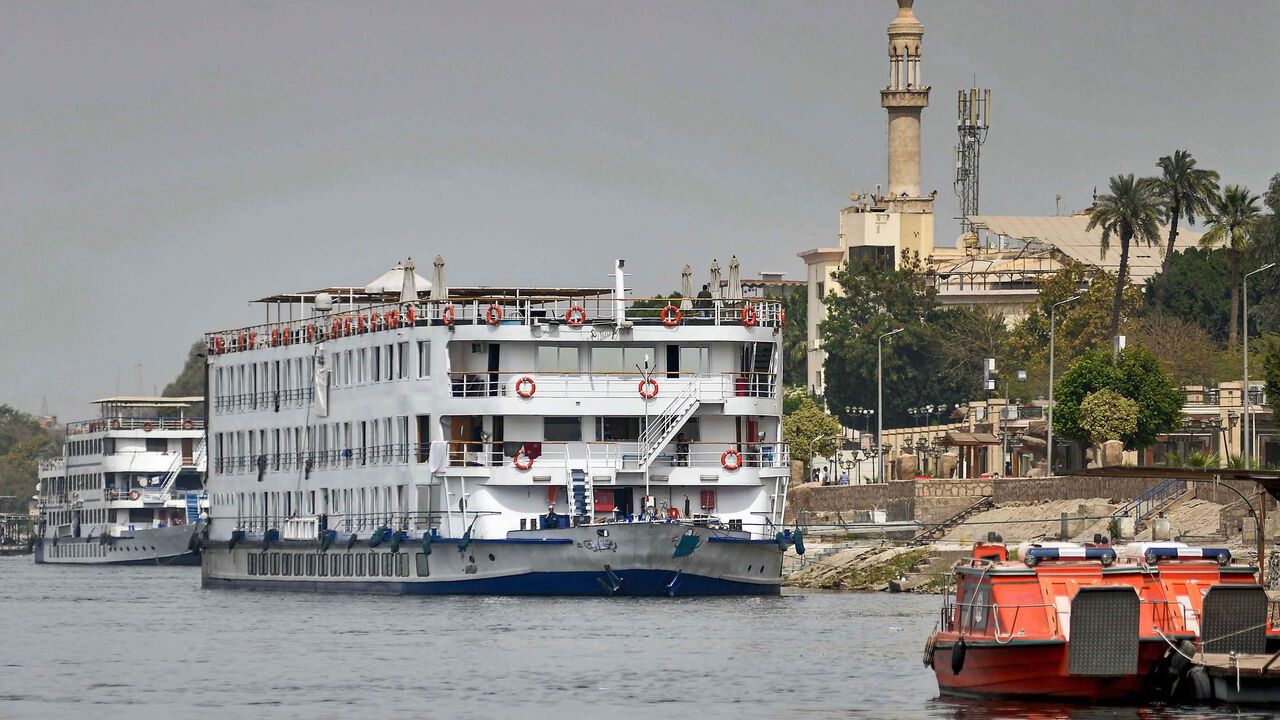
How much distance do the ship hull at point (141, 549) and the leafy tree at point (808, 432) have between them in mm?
28972

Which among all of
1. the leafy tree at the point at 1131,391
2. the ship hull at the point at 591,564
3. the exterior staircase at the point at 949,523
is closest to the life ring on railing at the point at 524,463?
the ship hull at the point at 591,564

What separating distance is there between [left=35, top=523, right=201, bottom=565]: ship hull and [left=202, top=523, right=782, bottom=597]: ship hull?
167 feet

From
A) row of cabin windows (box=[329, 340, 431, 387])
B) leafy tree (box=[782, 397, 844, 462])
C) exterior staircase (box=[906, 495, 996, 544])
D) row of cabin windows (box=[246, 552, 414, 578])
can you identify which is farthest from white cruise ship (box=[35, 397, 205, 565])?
row of cabin windows (box=[329, 340, 431, 387])

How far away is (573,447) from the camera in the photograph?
6206 centimetres

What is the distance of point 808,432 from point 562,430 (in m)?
56.8

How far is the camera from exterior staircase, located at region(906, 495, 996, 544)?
85.8 metres

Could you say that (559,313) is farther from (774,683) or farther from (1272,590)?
(774,683)

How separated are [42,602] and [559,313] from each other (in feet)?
69.3

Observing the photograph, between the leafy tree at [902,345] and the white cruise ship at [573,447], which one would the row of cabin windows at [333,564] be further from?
the leafy tree at [902,345]

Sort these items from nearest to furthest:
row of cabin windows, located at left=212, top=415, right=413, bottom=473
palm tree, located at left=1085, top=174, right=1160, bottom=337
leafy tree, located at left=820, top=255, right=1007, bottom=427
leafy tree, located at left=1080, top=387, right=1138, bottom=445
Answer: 1. row of cabin windows, located at left=212, top=415, right=413, bottom=473
2. leafy tree, located at left=1080, top=387, right=1138, bottom=445
3. palm tree, located at left=1085, top=174, right=1160, bottom=337
4. leafy tree, located at left=820, top=255, right=1007, bottom=427

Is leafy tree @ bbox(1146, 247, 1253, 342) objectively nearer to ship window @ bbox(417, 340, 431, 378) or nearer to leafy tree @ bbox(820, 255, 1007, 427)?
leafy tree @ bbox(820, 255, 1007, 427)

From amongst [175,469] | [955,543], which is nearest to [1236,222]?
[955,543]

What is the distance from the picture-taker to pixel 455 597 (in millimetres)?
63219

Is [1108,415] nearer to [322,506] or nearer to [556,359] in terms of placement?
[322,506]
